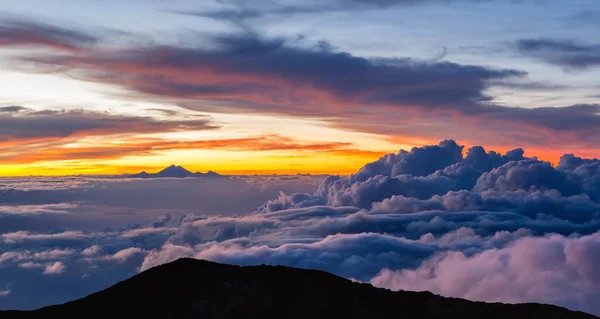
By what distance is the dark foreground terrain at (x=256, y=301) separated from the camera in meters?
83.0

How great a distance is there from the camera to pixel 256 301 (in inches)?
3324

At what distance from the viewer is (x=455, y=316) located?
84188 millimetres

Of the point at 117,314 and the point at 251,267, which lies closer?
the point at 117,314

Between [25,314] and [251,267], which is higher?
[251,267]

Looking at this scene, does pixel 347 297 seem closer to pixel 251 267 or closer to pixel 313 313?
pixel 313 313

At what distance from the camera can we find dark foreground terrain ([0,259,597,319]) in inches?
3268

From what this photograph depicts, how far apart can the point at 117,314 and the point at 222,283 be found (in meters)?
14.9

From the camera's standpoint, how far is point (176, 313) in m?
81.9

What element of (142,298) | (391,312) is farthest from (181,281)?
(391,312)

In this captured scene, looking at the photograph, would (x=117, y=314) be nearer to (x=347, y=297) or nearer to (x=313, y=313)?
(x=313, y=313)

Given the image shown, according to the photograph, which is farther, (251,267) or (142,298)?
(251,267)

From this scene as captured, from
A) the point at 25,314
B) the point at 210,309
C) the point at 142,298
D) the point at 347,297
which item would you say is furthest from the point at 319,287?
the point at 25,314

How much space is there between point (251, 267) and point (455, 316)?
31.3 meters

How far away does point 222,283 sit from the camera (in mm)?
86250
